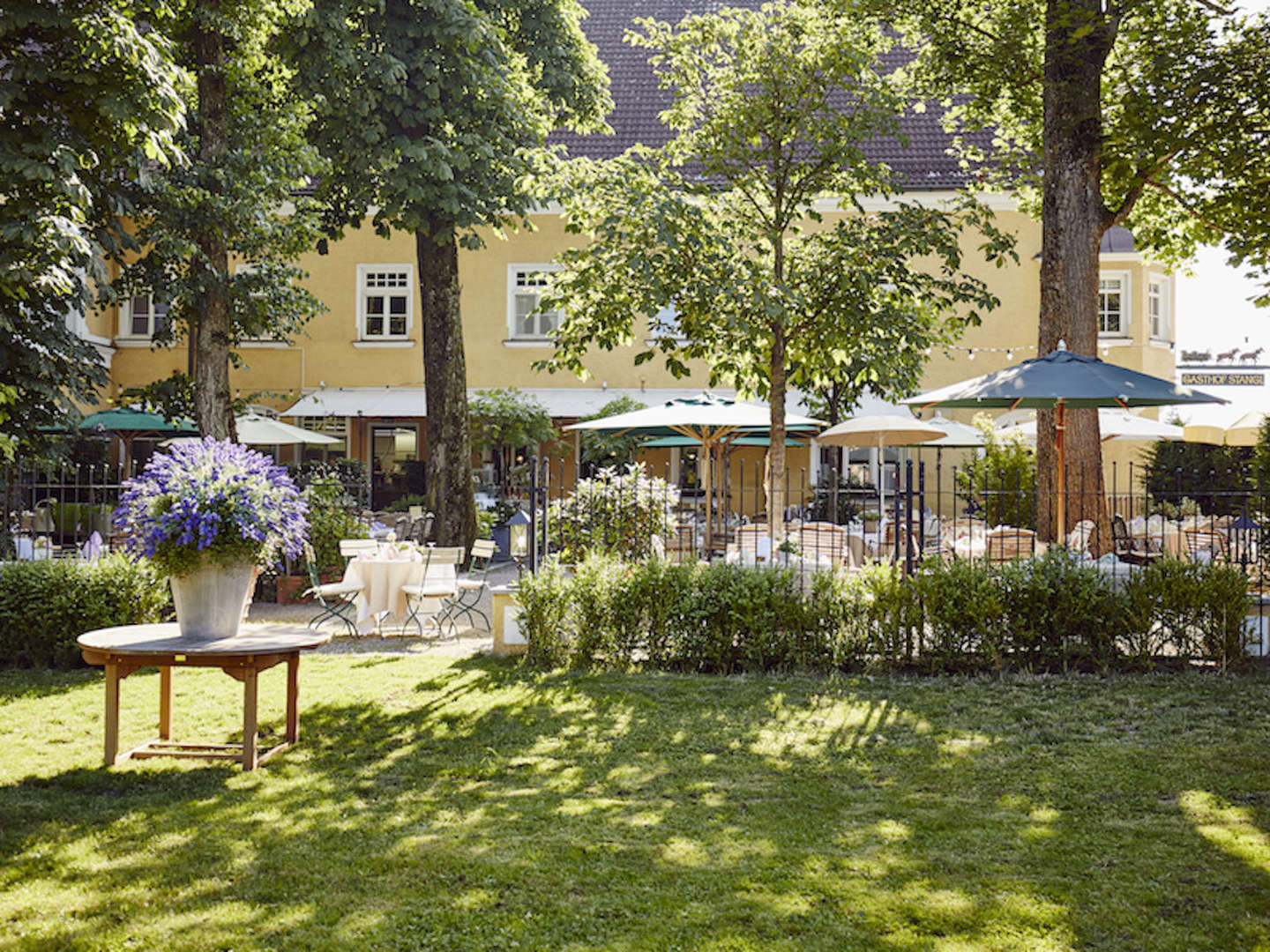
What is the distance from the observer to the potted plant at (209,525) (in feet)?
18.6

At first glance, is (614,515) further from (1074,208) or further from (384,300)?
(384,300)

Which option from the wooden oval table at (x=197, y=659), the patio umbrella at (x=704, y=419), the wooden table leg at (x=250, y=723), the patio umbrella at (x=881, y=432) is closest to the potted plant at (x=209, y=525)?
the wooden oval table at (x=197, y=659)

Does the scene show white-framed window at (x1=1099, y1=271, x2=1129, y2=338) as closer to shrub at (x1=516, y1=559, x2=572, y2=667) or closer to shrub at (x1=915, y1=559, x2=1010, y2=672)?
shrub at (x1=915, y1=559, x2=1010, y2=672)

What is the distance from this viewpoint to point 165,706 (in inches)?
248

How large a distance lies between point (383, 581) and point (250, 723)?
4.44m

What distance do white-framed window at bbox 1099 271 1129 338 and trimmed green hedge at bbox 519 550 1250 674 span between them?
15.0 m

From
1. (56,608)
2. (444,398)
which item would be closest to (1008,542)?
(444,398)

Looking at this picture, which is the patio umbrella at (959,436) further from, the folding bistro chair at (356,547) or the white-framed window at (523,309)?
the white-framed window at (523,309)

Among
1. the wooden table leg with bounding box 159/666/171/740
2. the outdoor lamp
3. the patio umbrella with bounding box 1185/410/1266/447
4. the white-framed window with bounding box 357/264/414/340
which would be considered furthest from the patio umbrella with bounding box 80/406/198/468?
the patio umbrella with bounding box 1185/410/1266/447

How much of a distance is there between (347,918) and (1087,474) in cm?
927

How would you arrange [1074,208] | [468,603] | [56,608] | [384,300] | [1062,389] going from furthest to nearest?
[384,300]
[468,603]
[1074,208]
[1062,389]
[56,608]

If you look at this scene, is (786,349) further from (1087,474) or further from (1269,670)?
(1269,670)

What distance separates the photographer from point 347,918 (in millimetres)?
3824

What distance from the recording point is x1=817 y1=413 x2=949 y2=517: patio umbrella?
14.3 m
